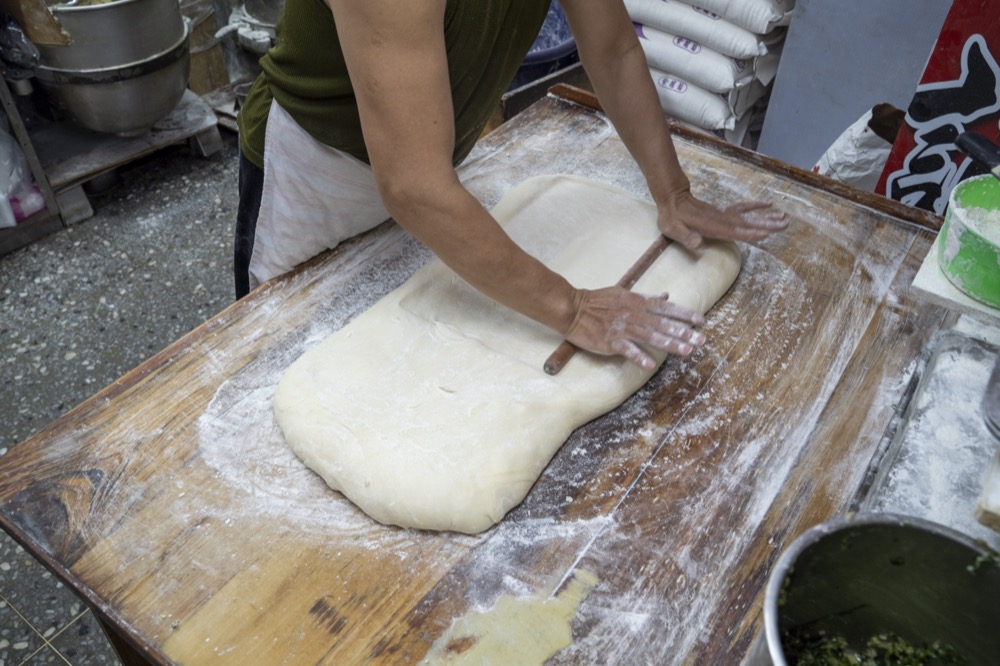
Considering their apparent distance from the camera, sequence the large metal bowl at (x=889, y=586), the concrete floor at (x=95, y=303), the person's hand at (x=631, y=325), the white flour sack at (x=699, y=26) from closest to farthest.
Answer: the large metal bowl at (x=889, y=586) < the person's hand at (x=631, y=325) < the concrete floor at (x=95, y=303) < the white flour sack at (x=699, y=26)

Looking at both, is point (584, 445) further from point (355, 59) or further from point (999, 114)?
point (999, 114)

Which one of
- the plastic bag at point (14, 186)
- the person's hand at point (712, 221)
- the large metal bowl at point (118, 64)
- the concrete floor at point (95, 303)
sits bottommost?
the concrete floor at point (95, 303)

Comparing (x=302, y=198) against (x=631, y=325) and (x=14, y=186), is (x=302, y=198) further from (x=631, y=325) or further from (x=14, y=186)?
(x=14, y=186)

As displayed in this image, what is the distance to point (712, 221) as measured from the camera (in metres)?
1.73

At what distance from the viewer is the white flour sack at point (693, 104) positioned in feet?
9.80

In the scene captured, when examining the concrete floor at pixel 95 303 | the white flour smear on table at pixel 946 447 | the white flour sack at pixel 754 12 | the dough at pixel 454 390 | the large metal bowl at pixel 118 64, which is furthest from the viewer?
the large metal bowl at pixel 118 64

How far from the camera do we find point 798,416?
1.43 m

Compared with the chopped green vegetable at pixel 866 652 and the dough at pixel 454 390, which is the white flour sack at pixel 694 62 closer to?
the dough at pixel 454 390

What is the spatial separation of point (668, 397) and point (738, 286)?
0.40m

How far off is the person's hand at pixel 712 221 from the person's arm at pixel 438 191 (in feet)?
1.08

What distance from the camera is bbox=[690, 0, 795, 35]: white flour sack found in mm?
2684

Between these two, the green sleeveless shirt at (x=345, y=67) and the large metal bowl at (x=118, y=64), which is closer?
the green sleeveless shirt at (x=345, y=67)

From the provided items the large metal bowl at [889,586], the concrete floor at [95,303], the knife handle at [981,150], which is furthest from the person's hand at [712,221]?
the concrete floor at [95,303]

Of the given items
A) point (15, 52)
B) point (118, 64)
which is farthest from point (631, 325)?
point (15, 52)
